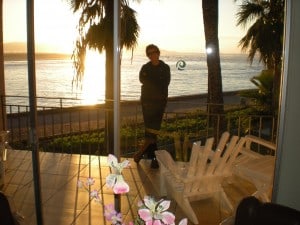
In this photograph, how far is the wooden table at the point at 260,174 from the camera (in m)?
2.46

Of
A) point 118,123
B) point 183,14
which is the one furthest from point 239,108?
point 118,123

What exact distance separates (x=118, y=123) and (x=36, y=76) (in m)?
0.62

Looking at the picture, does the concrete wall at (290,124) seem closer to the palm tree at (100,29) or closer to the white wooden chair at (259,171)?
the white wooden chair at (259,171)

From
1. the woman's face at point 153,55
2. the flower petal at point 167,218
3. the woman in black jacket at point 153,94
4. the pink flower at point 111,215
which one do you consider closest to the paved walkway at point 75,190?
the woman in black jacket at point 153,94

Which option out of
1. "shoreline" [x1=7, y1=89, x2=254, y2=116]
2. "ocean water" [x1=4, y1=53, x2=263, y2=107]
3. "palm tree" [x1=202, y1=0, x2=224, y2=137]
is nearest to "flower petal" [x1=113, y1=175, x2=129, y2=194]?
"ocean water" [x1=4, y1=53, x2=263, y2=107]

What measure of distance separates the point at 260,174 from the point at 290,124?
62 cm

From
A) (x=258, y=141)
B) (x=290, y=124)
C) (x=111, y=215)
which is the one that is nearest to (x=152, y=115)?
(x=258, y=141)

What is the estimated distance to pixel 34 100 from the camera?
7.28 feet

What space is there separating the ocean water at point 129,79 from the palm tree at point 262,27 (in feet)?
0.60

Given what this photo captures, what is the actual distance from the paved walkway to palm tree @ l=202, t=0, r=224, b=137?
4.84 ft

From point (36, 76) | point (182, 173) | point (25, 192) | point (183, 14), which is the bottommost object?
point (25, 192)

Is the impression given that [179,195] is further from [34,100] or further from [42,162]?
[42,162]

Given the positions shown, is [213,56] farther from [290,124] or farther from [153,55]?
[290,124]

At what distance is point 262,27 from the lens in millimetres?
4344
